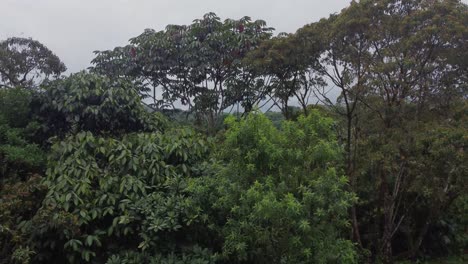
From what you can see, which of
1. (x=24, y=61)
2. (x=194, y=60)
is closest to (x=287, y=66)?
(x=194, y=60)

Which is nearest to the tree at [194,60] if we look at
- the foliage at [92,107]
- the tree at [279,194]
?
the foliage at [92,107]

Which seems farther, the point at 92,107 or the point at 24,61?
the point at 24,61

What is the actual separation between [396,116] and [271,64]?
206cm

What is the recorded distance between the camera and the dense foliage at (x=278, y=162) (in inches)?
160

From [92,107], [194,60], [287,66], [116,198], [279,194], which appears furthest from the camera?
[194,60]

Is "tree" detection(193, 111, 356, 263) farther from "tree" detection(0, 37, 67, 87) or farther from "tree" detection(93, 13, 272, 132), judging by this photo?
"tree" detection(0, 37, 67, 87)

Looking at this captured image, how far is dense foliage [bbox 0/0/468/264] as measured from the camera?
4074 mm

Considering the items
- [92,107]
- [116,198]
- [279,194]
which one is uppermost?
[92,107]

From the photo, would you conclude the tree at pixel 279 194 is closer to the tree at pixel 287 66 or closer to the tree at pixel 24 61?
the tree at pixel 287 66

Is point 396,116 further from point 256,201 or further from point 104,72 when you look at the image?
point 104,72

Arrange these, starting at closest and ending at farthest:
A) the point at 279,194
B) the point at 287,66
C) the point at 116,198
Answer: the point at 279,194 < the point at 116,198 < the point at 287,66

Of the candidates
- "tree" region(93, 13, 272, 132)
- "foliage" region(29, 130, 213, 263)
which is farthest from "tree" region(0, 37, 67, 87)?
"foliage" region(29, 130, 213, 263)

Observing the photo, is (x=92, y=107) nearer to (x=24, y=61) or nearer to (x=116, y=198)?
(x=116, y=198)

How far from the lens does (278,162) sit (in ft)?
13.6
